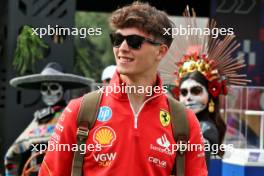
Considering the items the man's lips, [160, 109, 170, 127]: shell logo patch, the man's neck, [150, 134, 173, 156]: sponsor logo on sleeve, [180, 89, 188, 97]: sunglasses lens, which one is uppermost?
the man's lips

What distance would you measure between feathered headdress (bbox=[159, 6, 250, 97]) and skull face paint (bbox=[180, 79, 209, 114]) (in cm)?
7

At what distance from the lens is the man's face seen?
217 cm

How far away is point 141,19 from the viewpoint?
219cm

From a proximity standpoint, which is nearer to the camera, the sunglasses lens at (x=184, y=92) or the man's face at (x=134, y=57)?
the man's face at (x=134, y=57)

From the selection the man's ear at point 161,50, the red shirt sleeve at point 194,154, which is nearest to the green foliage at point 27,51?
the man's ear at point 161,50

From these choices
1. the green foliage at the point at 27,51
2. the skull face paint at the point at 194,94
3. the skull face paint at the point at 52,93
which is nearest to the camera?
the skull face paint at the point at 194,94

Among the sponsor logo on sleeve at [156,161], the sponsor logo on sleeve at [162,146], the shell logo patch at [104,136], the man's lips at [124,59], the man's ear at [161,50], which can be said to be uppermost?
the man's ear at [161,50]

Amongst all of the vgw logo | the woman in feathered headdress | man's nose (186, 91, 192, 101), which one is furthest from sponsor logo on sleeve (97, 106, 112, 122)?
man's nose (186, 91, 192, 101)

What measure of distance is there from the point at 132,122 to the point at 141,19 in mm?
347

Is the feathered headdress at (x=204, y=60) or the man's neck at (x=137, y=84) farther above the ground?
the feathered headdress at (x=204, y=60)

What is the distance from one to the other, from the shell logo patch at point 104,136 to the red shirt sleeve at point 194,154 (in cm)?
27

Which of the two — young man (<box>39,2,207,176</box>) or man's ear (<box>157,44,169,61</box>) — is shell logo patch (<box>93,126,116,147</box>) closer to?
young man (<box>39,2,207,176</box>)

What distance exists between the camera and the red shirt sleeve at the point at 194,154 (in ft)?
7.33

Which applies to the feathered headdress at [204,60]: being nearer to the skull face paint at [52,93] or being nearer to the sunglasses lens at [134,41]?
the skull face paint at [52,93]
